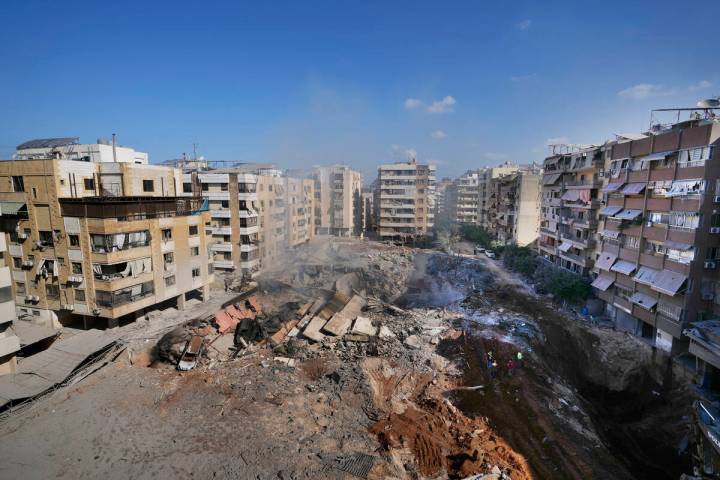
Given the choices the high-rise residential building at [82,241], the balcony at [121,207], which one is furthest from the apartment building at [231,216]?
the high-rise residential building at [82,241]

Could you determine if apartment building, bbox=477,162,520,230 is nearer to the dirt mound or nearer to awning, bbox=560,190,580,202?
awning, bbox=560,190,580,202

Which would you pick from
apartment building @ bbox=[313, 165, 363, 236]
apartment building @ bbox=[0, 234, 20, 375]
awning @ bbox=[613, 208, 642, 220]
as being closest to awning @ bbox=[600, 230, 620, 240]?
awning @ bbox=[613, 208, 642, 220]

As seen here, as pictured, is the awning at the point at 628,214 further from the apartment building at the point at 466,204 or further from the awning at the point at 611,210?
the apartment building at the point at 466,204

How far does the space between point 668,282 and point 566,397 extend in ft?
26.7

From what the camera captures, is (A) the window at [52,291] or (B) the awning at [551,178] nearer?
(A) the window at [52,291]

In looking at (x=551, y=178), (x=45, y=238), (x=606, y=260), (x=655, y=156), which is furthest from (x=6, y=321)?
(x=551, y=178)

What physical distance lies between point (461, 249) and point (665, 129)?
34.4 meters

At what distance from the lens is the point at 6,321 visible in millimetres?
16719

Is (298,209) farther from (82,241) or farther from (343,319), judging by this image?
(82,241)

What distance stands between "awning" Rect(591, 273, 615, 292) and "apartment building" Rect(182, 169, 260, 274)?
28.2 meters

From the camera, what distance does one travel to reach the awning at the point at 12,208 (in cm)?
2123

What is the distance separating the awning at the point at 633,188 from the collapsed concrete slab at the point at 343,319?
714 inches

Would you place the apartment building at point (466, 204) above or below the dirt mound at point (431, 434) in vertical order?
above

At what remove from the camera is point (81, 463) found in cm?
1237
